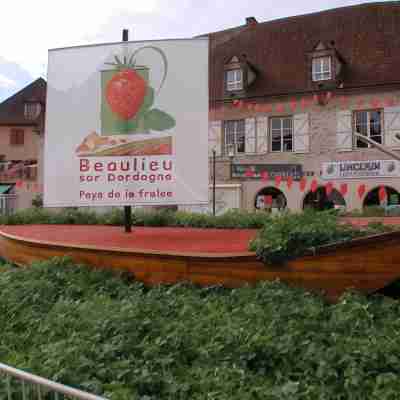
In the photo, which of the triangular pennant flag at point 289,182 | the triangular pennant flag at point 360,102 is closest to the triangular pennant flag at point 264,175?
the triangular pennant flag at point 289,182

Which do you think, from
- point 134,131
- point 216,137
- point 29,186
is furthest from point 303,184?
point 29,186

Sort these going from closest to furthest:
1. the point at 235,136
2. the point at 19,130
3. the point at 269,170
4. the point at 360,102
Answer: the point at 360,102, the point at 269,170, the point at 235,136, the point at 19,130

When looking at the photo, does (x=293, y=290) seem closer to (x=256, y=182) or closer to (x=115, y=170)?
(x=115, y=170)

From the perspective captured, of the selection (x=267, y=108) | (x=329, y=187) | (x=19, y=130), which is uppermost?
(x=19, y=130)

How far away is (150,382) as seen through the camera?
2.88 m

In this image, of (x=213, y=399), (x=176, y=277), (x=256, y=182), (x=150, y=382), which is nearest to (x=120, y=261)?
(x=176, y=277)

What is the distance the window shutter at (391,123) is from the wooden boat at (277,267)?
571 inches

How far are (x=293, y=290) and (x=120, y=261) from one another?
1952mm

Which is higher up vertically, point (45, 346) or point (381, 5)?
point (381, 5)

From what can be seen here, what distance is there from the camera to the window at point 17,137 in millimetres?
33438

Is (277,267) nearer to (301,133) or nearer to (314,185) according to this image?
(314,185)

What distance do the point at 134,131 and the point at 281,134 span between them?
46.1 ft

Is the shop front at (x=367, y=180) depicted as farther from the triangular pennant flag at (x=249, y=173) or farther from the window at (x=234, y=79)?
the window at (x=234, y=79)

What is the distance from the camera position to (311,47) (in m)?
20.1
